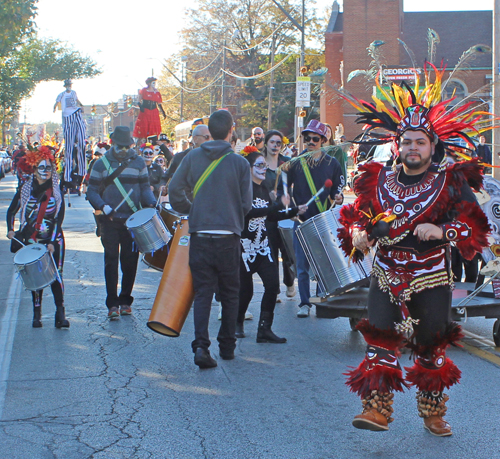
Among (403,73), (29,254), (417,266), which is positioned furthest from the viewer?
(403,73)

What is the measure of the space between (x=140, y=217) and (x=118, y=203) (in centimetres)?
41

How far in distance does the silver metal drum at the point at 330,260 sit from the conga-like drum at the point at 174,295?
129cm

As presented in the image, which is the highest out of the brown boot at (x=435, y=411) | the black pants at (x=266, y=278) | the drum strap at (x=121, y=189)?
the drum strap at (x=121, y=189)

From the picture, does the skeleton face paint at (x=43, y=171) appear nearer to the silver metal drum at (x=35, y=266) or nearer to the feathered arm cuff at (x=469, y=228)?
the silver metal drum at (x=35, y=266)

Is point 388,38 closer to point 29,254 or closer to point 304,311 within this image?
point 304,311

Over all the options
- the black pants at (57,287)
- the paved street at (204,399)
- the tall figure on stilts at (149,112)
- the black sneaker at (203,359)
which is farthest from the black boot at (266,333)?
the tall figure on stilts at (149,112)

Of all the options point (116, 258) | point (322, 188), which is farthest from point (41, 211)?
point (322, 188)

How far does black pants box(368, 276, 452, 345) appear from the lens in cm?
422

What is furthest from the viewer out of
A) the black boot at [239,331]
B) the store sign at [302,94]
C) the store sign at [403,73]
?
the store sign at [302,94]

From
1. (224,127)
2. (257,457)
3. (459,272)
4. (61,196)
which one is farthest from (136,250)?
(257,457)

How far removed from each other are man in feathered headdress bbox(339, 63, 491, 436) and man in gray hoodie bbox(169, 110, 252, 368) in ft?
5.53

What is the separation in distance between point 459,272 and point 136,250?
3744 millimetres

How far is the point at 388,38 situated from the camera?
53656mm

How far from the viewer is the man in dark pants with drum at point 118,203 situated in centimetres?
779
